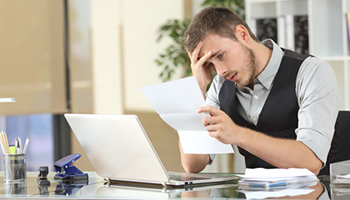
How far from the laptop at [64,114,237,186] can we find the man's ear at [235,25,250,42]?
63cm

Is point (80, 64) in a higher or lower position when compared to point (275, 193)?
higher

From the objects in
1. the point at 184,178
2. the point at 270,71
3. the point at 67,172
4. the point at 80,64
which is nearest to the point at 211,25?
the point at 270,71

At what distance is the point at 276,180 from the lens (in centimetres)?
119

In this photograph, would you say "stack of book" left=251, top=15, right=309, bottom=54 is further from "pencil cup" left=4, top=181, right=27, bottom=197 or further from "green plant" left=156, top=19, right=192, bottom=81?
"pencil cup" left=4, top=181, right=27, bottom=197

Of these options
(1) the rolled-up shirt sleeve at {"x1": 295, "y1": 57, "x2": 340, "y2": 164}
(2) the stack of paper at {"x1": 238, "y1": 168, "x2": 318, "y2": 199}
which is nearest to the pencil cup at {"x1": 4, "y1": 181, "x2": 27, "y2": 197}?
(2) the stack of paper at {"x1": 238, "y1": 168, "x2": 318, "y2": 199}

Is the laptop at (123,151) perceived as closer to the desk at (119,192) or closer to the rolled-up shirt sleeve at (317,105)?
the desk at (119,192)

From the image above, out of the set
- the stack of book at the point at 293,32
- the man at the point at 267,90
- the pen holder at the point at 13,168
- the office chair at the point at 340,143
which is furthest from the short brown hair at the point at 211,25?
the stack of book at the point at 293,32

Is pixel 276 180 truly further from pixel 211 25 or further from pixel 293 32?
pixel 293 32

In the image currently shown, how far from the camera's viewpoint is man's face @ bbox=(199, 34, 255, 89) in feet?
5.63

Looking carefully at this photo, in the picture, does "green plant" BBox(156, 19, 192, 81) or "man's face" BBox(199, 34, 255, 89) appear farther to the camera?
"green plant" BBox(156, 19, 192, 81)

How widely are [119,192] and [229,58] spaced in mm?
767

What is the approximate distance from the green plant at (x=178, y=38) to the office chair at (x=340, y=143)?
6.17ft

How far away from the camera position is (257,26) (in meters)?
3.34

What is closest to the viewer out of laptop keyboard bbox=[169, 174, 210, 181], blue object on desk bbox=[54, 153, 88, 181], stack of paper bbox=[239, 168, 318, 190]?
stack of paper bbox=[239, 168, 318, 190]
